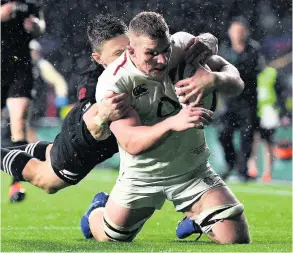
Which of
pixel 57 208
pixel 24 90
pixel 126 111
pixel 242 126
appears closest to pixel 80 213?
pixel 57 208

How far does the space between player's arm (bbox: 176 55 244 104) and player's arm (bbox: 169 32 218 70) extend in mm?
105

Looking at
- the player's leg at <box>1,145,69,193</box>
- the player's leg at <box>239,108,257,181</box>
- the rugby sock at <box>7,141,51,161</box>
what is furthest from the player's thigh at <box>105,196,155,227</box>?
the player's leg at <box>239,108,257,181</box>

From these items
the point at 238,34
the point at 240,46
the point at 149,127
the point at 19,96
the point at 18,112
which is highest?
the point at 149,127

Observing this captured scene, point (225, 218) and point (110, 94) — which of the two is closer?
point (110, 94)

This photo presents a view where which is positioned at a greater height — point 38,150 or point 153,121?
point 153,121

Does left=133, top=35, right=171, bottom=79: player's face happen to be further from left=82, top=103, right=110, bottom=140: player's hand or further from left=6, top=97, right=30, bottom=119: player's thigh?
left=6, top=97, right=30, bottom=119: player's thigh

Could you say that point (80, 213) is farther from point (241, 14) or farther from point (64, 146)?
point (241, 14)

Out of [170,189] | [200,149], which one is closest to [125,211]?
[170,189]

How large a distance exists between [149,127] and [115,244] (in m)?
1.06

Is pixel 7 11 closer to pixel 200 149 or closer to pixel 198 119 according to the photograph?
pixel 200 149

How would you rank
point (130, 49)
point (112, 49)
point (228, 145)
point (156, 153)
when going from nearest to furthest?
point (130, 49) → point (156, 153) → point (112, 49) → point (228, 145)

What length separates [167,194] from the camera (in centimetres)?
622

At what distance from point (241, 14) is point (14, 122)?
797 cm

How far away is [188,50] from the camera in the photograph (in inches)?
235
